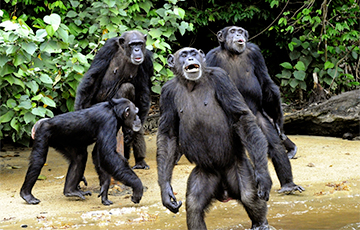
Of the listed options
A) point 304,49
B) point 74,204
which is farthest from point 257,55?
point 304,49

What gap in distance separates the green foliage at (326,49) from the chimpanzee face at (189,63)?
6.08 m

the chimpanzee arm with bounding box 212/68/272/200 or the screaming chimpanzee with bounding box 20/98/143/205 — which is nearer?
the chimpanzee arm with bounding box 212/68/272/200

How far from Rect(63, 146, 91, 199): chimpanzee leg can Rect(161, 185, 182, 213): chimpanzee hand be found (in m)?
2.17

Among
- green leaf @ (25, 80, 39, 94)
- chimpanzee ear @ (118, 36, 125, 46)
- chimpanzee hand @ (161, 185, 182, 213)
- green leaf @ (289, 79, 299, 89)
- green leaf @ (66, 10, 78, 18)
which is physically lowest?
green leaf @ (289, 79, 299, 89)

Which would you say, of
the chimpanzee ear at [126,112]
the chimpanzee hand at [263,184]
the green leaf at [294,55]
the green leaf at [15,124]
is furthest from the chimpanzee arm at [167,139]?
the green leaf at [294,55]

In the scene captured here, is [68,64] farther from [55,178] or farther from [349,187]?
[349,187]

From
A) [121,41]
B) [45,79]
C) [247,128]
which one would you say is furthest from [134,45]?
[247,128]

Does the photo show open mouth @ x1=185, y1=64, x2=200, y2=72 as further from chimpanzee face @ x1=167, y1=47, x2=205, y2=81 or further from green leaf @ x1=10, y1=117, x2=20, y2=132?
green leaf @ x1=10, y1=117, x2=20, y2=132

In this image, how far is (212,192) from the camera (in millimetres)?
4500

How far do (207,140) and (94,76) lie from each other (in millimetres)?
2937

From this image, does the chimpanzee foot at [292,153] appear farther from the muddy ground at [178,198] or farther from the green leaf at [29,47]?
the green leaf at [29,47]

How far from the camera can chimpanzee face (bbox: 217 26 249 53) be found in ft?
21.1

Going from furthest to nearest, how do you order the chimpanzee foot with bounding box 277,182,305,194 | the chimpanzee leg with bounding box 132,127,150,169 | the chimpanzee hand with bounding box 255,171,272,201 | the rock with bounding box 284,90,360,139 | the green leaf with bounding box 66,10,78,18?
1. the rock with bounding box 284,90,360,139
2. the green leaf with bounding box 66,10,78,18
3. the chimpanzee leg with bounding box 132,127,150,169
4. the chimpanzee foot with bounding box 277,182,305,194
5. the chimpanzee hand with bounding box 255,171,272,201

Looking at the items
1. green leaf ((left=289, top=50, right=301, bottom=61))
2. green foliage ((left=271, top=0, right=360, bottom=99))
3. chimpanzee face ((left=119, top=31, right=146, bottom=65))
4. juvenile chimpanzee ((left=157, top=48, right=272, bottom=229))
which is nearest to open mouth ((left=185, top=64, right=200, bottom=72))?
juvenile chimpanzee ((left=157, top=48, right=272, bottom=229))
